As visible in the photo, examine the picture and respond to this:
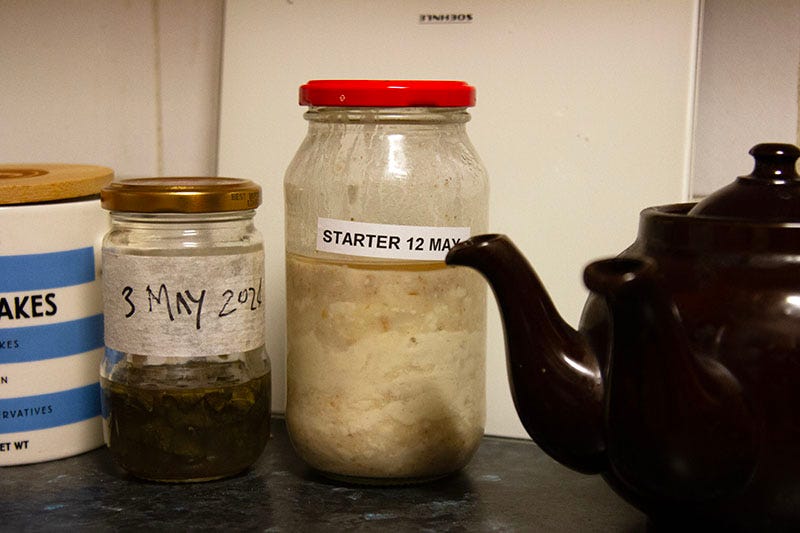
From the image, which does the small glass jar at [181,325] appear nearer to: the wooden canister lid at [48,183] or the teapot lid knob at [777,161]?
the wooden canister lid at [48,183]

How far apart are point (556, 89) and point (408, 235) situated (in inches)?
8.3

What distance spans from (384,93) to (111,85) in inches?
15.5

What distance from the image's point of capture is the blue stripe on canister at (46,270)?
71 cm

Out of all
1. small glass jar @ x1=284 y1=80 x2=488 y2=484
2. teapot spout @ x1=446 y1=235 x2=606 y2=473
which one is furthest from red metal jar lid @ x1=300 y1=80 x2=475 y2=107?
teapot spout @ x1=446 y1=235 x2=606 y2=473

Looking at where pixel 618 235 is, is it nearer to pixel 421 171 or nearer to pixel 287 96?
pixel 421 171

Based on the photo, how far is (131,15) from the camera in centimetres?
92

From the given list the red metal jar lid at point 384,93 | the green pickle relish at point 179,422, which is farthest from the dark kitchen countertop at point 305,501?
the red metal jar lid at point 384,93

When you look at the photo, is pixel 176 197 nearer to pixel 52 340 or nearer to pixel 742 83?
pixel 52 340

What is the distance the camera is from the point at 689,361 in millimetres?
502

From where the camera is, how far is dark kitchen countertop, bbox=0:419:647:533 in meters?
0.64

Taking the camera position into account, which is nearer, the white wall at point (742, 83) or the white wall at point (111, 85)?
the white wall at point (742, 83)

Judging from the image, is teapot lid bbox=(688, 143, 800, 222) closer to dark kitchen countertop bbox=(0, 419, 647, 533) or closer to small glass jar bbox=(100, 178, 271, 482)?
dark kitchen countertop bbox=(0, 419, 647, 533)

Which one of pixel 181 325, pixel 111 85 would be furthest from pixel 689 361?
pixel 111 85

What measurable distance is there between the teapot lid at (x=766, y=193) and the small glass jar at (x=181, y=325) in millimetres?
314
